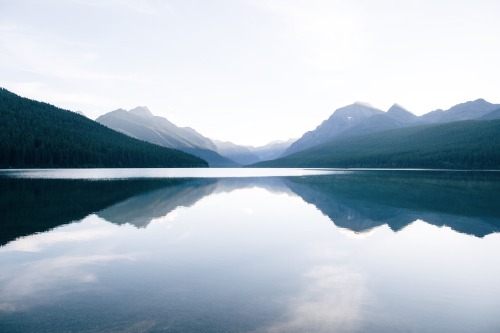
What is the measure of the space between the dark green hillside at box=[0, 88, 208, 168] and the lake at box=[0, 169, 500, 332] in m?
122

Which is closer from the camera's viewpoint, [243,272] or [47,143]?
[243,272]

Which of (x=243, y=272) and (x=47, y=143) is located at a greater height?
(x=47, y=143)

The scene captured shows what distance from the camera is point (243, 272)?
17.0 meters

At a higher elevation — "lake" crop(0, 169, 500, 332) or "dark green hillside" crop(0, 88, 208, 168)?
"dark green hillside" crop(0, 88, 208, 168)

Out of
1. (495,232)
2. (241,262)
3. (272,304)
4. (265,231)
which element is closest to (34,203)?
(265,231)

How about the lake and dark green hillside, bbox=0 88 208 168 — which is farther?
dark green hillside, bbox=0 88 208 168

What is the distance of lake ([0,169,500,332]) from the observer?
11.3 meters

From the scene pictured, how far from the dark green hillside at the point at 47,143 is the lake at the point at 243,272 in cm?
12171

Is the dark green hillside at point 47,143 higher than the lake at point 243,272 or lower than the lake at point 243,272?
higher

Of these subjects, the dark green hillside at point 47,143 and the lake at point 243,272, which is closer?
the lake at point 243,272

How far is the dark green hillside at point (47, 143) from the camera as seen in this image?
452 feet

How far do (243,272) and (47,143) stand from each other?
15425 cm

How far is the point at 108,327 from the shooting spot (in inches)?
409

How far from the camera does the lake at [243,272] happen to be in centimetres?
1127
